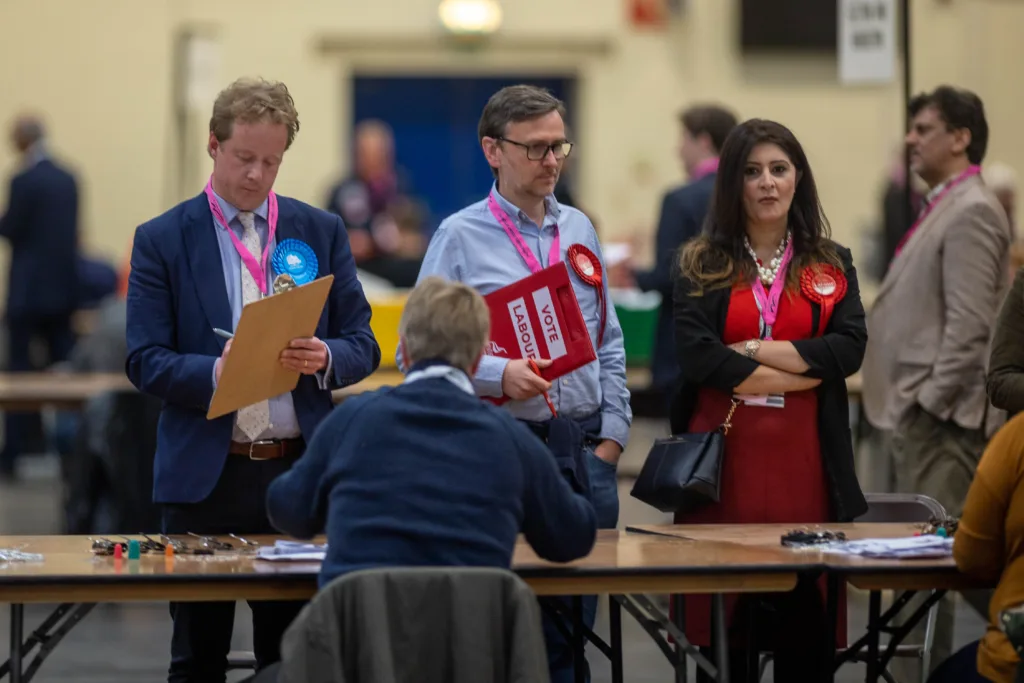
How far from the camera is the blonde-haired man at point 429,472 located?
9.91ft

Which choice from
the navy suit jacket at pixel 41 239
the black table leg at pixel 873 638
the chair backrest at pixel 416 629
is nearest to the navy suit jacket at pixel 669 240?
the black table leg at pixel 873 638

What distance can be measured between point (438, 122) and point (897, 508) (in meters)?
9.25

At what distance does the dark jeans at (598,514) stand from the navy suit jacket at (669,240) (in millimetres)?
1849

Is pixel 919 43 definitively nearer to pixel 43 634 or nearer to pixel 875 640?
pixel 875 640

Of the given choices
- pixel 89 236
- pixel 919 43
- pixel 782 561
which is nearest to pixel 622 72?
pixel 919 43

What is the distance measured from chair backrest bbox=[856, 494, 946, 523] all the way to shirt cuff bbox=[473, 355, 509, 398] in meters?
1.11

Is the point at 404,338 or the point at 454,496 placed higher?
the point at 404,338

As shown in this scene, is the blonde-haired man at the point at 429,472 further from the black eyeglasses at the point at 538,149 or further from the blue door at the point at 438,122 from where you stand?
the blue door at the point at 438,122

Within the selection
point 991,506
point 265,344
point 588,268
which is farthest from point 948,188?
point 265,344

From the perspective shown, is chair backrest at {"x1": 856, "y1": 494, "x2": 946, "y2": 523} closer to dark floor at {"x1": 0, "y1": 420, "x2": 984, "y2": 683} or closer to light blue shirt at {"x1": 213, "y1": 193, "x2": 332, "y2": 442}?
dark floor at {"x1": 0, "y1": 420, "x2": 984, "y2": 683}

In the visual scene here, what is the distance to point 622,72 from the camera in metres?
12.8

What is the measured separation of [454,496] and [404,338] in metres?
0.34

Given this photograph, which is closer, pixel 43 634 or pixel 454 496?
pixel 454 496

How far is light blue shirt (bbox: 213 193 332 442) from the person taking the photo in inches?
144
